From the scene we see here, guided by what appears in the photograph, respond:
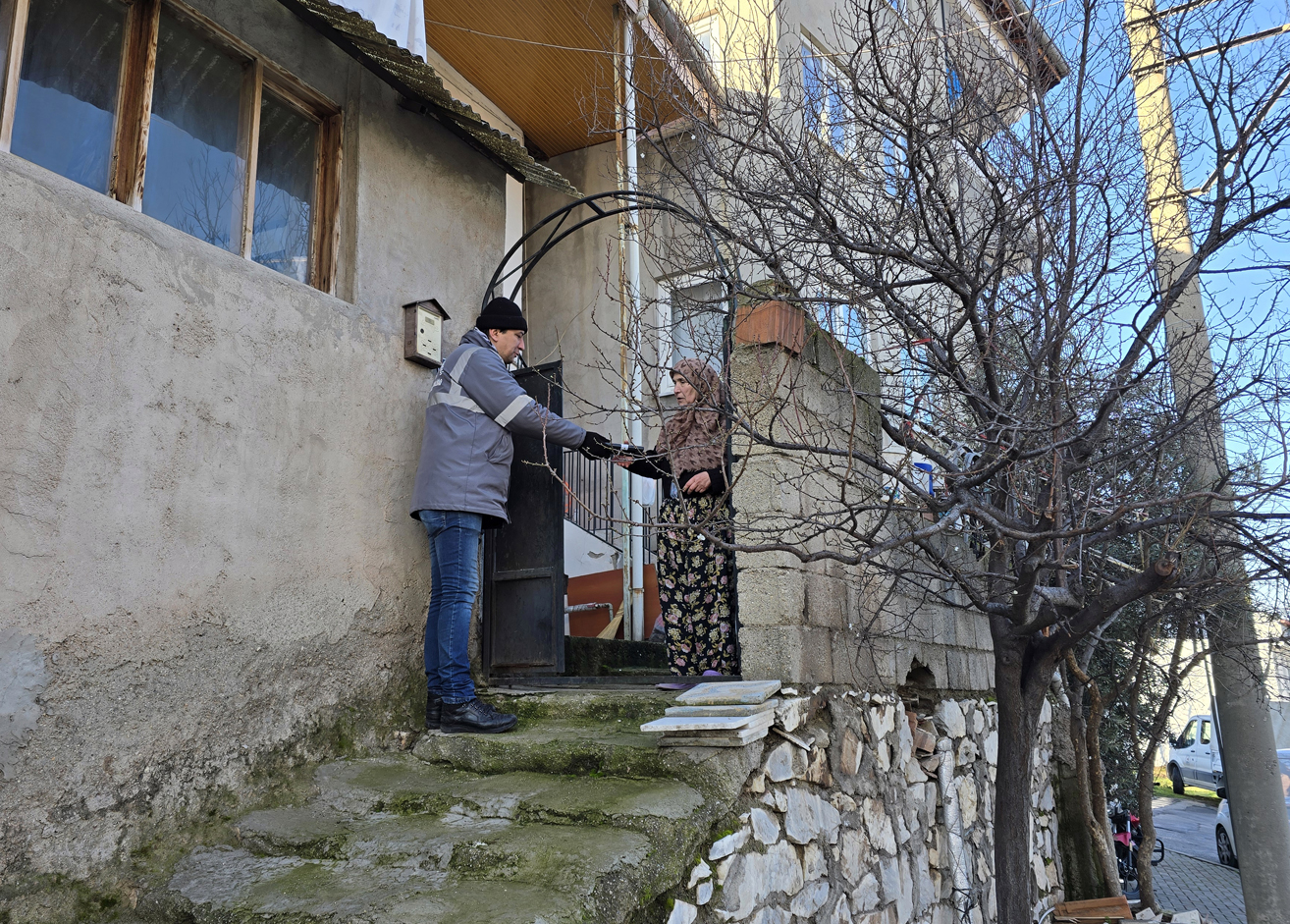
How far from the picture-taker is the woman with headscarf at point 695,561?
439 centimetres

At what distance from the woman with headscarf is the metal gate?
520 mm

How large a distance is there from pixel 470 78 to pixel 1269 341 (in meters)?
6.01

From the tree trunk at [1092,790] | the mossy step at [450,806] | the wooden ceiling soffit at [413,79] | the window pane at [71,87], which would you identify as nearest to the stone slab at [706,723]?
the mossy step at [450,806]

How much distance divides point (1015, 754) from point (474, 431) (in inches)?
134

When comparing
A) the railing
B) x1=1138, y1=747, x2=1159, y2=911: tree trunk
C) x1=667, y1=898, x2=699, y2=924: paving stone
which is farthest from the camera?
x1=1138, y1=747, x2=1159, y2=911: tree trunk

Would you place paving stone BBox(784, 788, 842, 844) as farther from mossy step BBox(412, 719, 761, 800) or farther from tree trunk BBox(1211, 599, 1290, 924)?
tree trunk BBox(1211, 599, 1290, 924)

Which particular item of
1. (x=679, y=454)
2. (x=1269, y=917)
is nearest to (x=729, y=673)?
(x=679, y=454)

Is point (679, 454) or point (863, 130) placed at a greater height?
point (863, 130)

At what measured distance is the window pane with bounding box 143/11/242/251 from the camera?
12.3ft

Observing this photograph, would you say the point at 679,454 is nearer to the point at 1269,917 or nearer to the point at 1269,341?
the point at 1269,341

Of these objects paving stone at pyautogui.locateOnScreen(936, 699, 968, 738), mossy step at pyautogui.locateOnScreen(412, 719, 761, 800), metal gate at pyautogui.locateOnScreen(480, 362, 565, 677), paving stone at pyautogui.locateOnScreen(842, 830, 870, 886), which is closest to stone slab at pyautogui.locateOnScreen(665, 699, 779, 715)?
mossy step at pyautogui.locateOnScreen(412, 719, 761, 800)

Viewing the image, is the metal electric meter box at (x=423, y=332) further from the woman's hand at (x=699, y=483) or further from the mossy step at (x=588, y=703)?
the mossy step at (x=588, y=703)

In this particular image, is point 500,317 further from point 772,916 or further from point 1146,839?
point 1146,839

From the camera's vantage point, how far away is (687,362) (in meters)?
4.25
